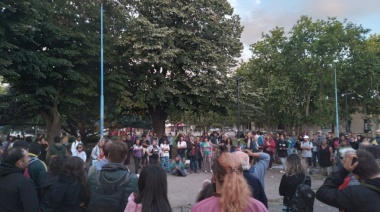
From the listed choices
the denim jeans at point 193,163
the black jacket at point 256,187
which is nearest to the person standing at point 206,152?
the denim jeans at point 193,163

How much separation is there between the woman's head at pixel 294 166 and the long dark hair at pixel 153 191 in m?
3.42

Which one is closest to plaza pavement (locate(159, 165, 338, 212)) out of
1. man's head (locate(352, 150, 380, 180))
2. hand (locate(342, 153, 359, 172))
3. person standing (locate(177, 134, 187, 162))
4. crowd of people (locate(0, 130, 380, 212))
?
person standing (locate(177, 134, 187, 162))

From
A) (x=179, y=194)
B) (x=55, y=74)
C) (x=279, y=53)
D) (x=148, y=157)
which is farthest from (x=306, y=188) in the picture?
(x=279, y=53)

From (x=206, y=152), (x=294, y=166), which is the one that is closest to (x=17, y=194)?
(x=294, y=166)

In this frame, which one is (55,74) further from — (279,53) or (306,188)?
(279,53)

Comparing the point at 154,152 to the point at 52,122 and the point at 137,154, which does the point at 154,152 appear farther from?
the point at 52,122

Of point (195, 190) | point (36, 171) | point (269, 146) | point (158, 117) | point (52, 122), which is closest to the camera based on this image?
point (36, 171)

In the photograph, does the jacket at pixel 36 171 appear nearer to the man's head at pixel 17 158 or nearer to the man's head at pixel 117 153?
the man's head at pixel 17 158

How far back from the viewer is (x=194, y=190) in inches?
522

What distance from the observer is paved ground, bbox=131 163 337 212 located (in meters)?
10.4

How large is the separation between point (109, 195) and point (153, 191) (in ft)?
2.82

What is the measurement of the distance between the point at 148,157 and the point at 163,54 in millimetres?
7410

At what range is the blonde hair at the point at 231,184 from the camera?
2744 millimetres

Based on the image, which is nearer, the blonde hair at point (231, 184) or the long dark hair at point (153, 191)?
the blonde hair at point (231, 184)
